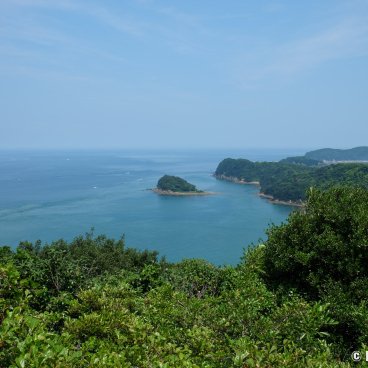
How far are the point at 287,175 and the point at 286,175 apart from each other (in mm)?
378

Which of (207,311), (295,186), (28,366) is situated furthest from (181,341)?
(295,186)

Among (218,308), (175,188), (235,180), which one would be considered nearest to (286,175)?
(235,180)

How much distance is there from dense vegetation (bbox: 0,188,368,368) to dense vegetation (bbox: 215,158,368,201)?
75.0 m

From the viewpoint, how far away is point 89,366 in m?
3.95

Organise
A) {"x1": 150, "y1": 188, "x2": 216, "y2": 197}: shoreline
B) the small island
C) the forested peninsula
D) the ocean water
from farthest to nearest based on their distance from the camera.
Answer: the small island → {"x1": 150, "y1": 188, "x2": 216, "y2": 197}: shoreline → the forested peninsula → the ocean water

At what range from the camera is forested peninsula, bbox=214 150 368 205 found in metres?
107

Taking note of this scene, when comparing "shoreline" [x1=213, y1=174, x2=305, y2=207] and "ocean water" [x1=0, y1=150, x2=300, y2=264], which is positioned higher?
"shoreline" [x1=213, y1=174, x2=305, y2=207]

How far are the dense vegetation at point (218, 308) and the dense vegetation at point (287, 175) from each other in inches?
2951

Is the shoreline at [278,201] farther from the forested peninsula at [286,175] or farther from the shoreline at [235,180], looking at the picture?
the shoreline at [235,180]

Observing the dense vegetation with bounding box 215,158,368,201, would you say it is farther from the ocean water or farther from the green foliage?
the green foliage

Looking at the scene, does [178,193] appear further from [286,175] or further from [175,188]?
[286,175]

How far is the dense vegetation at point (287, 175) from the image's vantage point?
106938mm

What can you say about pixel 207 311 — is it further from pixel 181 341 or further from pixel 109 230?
pixel 109 230

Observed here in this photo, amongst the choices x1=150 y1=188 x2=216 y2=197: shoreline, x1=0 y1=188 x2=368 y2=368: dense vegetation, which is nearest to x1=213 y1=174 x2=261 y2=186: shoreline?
x1=150 y1=188 x2=216 y2=197: shoreline
